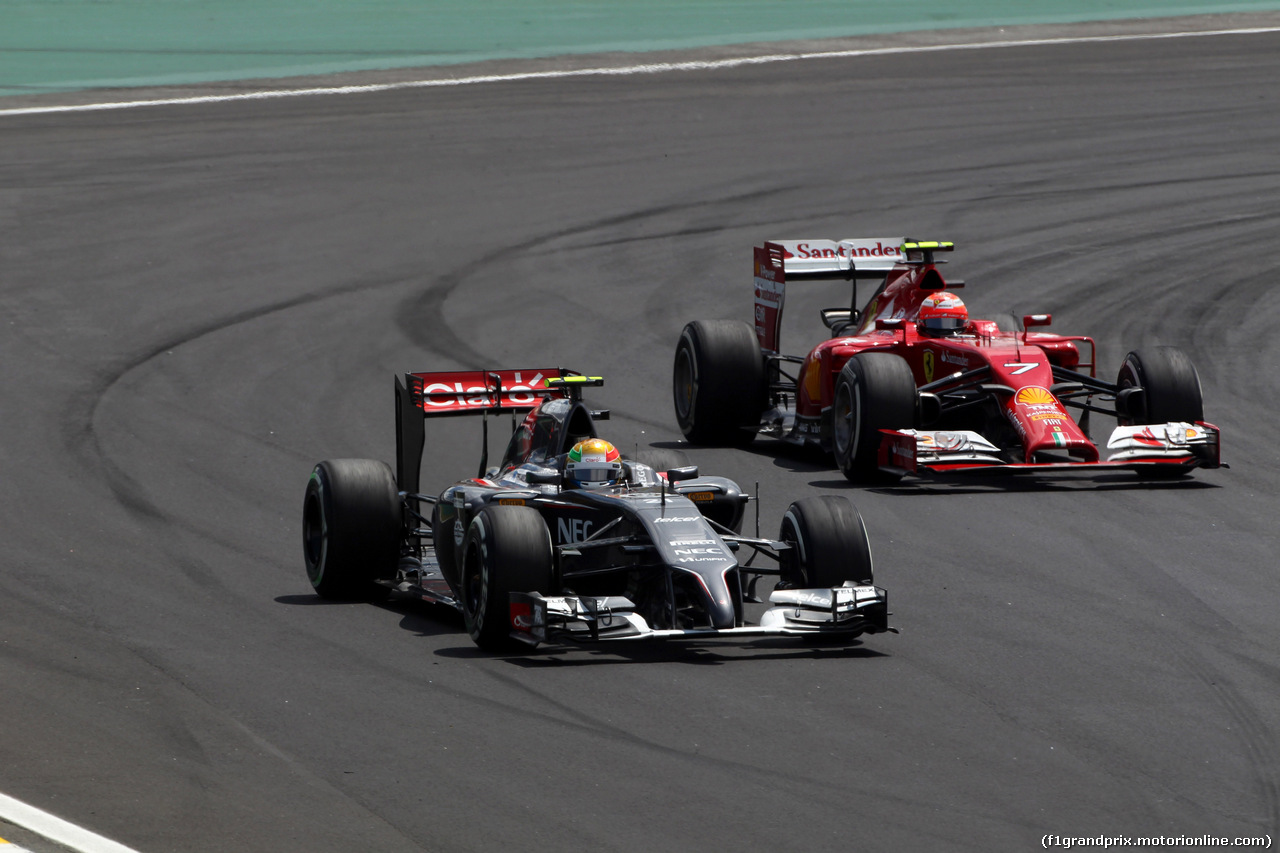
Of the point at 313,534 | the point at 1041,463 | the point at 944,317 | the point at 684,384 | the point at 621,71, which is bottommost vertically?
the point at 313,534

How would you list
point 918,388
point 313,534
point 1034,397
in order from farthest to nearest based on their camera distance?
point 918,388, point 1034,397, point 313,534

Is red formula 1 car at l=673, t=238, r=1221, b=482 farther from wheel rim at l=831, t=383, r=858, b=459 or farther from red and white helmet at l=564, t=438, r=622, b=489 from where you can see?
red and white helmet at l=564, t=438, r=622, b=489

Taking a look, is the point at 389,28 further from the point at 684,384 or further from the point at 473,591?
the point at 473,591

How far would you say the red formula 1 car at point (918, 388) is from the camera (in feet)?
57.8

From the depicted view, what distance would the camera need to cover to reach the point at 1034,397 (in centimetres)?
1798

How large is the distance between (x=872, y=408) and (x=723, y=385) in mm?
2343

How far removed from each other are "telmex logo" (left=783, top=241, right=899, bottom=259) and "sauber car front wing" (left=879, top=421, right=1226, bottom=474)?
3.27 metres

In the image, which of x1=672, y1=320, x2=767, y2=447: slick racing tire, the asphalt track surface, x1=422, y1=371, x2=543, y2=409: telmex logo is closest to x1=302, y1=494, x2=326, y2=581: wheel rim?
the asphalt track surface

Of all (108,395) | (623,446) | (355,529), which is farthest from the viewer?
(108,395)

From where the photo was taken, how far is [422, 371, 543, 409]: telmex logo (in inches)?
570

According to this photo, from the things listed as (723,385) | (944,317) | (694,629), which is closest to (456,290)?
(723,385)

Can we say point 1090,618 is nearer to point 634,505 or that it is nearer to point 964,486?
point 634,505

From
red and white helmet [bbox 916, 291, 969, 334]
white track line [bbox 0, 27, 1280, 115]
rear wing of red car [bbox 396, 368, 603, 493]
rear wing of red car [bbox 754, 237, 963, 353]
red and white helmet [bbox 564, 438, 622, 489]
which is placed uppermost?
white track line [bbox 0, 27, 1280, 115]

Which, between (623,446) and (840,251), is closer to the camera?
(623,446)
